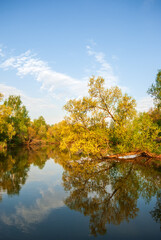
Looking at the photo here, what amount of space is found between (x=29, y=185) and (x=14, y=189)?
170 centimetres

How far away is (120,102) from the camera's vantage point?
97.5 feet

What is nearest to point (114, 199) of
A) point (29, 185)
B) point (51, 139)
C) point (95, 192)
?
point (95, 192)

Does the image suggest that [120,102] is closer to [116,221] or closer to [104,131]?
[104,131]

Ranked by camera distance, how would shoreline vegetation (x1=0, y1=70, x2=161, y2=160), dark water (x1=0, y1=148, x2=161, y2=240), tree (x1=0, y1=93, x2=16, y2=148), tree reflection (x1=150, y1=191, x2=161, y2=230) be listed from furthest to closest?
tree (x1=0, y1=93, x2=16, y2=148) < shoreline vegetation (x1=0, y1=70, x2=161, y2=160) < tree reflection (x1=150, y1=191, x2=161, y2=230) < dark water (x1=0, y1=148, x2=161, y2=240)

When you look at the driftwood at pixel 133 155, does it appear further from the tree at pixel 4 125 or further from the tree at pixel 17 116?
the tree at pixel 17 116

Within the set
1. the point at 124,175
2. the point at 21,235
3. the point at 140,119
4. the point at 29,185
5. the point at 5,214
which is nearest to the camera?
the point at 21,235

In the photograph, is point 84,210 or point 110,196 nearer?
point 84,210

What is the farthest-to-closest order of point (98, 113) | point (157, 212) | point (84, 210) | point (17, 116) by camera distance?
point (17, 116), point (98, 113), point (84, 210), point (157, 212)

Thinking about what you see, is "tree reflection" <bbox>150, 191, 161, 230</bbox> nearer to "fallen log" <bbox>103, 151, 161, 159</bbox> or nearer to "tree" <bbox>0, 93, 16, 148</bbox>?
"fallen log" <bbox>103, 151, 161, 159</bbox>

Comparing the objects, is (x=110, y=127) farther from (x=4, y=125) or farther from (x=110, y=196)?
(x=4, y=125)

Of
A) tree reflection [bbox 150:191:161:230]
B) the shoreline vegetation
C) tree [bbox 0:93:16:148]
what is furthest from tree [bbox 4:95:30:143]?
tree reflection [bbox 150:191:161:230]

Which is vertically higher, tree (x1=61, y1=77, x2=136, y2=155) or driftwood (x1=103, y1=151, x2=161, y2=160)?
tree (x1=61, y1=77, x2=136, y2=155)

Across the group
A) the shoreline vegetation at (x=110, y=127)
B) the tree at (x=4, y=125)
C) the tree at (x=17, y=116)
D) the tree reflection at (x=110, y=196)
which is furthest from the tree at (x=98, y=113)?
the tree at (x=17, y=116)

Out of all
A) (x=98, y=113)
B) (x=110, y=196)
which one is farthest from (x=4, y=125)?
(x=110, y=196)
